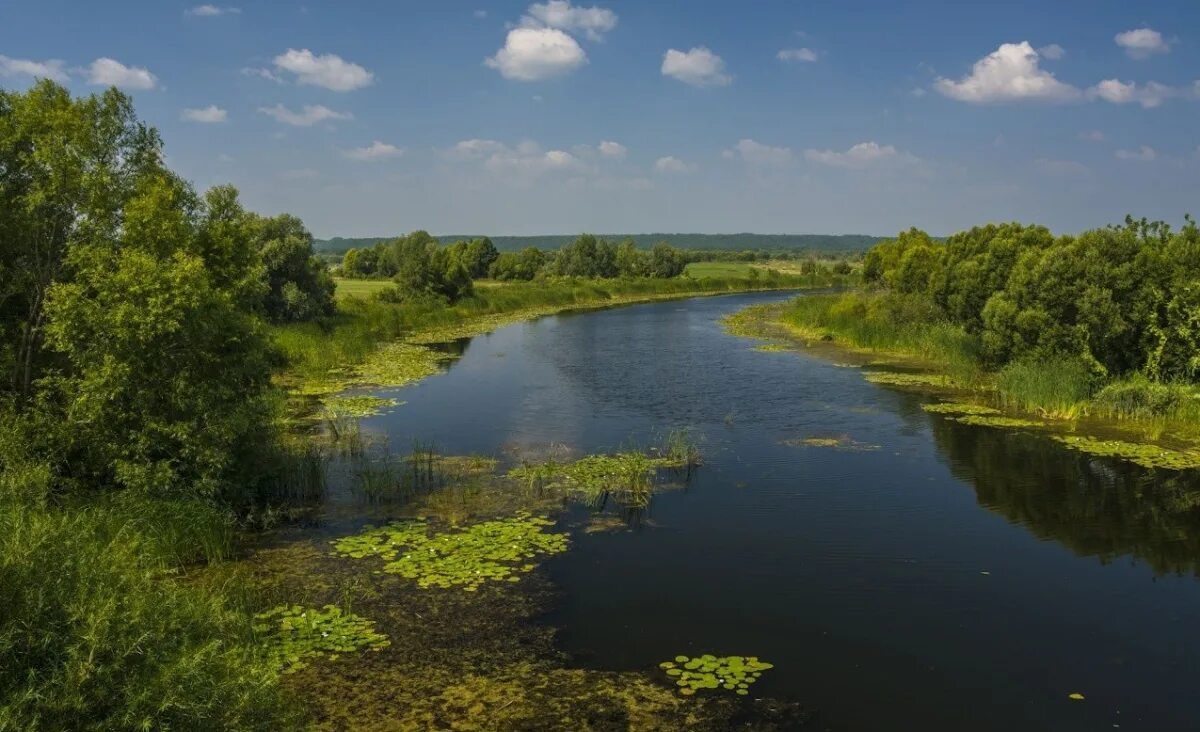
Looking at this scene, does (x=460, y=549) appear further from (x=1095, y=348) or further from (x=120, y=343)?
(x=1095, y=348)

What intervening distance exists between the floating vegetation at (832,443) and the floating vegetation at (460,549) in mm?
8225

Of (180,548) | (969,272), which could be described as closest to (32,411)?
(180,548)

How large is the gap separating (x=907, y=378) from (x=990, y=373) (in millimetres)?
2755

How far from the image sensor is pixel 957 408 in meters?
24.9

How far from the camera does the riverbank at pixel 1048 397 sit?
20.2 metres

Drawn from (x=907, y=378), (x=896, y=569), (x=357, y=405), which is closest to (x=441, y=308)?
(x=357, y=405)

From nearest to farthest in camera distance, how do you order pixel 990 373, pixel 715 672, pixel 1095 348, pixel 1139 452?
pixel 715 672
pixel 1139 452
pixel 1095 348
pixel 990 373

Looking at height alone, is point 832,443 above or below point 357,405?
below

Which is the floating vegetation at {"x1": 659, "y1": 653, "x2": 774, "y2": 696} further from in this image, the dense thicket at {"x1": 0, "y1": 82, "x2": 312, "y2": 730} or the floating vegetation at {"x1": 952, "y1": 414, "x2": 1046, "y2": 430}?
the floating vegetation at {"x1": 952, "y1": 414, "x2": 1046, "y2": 430}

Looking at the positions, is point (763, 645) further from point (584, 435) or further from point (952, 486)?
point (584, 435)

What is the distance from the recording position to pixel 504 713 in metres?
8.75

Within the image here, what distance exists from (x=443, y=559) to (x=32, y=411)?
6491 mm

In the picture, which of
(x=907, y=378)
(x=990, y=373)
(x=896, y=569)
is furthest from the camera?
(x=907, y=378)

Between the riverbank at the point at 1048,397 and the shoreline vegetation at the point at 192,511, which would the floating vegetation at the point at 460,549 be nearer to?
the shoreline vegetation at the point at 192,511
